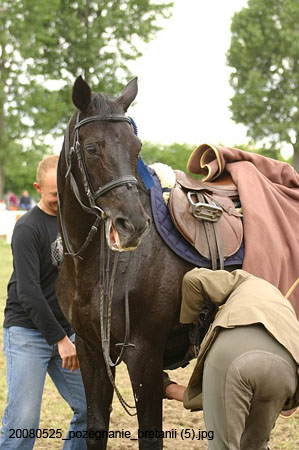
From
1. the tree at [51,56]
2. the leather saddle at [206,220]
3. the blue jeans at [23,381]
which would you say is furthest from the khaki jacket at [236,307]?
the tree at [51,56]

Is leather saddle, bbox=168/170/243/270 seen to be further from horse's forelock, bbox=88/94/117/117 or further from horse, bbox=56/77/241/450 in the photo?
horse's forelock, bbox=88/94/117/117

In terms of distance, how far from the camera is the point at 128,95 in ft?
10.4

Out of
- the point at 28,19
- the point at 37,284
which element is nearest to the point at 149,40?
the point at 28,19

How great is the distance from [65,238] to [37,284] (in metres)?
0.40

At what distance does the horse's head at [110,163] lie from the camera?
106 inches

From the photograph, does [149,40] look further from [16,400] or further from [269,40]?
[16,400]

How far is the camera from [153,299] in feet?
10.2

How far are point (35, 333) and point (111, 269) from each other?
32.0 inches

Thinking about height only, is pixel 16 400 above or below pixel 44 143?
below

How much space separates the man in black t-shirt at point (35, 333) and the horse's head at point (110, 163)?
702 mm

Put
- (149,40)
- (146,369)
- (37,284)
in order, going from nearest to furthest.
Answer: (146,369)
(37,284)
(149,40)

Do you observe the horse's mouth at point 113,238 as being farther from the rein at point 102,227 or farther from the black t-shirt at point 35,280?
the black t-shirt at point 35,280

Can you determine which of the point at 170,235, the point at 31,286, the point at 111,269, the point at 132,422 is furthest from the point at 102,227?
the point at 132,422

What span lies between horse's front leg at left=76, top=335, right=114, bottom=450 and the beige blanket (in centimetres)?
100
